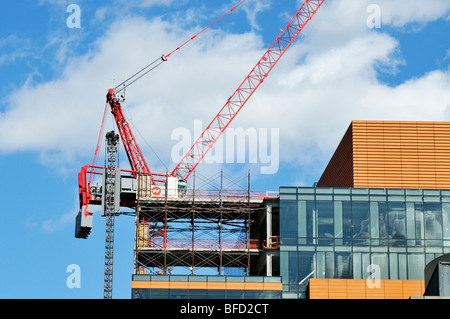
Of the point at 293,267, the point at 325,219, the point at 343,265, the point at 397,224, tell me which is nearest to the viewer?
the point at 343,265

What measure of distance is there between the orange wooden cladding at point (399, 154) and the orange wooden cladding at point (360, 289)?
12.5 metres

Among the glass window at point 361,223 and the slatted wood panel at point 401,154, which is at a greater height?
the slatted wood panel at point 401,154

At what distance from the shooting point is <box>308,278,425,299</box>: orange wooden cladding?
3999 inches

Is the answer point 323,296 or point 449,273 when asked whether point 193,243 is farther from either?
point 449,273

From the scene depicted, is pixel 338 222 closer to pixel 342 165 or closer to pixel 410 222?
pixel 410 222

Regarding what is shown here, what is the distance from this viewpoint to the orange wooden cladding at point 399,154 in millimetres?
111188

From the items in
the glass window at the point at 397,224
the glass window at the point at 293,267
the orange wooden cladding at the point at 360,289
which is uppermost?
the glass window at the point at 397,224

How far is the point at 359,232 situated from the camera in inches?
4227

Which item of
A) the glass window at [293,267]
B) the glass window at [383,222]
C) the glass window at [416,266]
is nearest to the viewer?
the glass window at [416,266]

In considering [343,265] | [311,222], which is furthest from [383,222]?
[311,222]

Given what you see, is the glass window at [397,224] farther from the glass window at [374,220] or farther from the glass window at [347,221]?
the glass window at [347,221]

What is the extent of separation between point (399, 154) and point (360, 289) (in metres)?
17.3

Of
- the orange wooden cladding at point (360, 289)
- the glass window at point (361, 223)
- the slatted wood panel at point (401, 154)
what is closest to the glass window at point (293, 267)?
the orange wooden cladding at point (360, 289)
